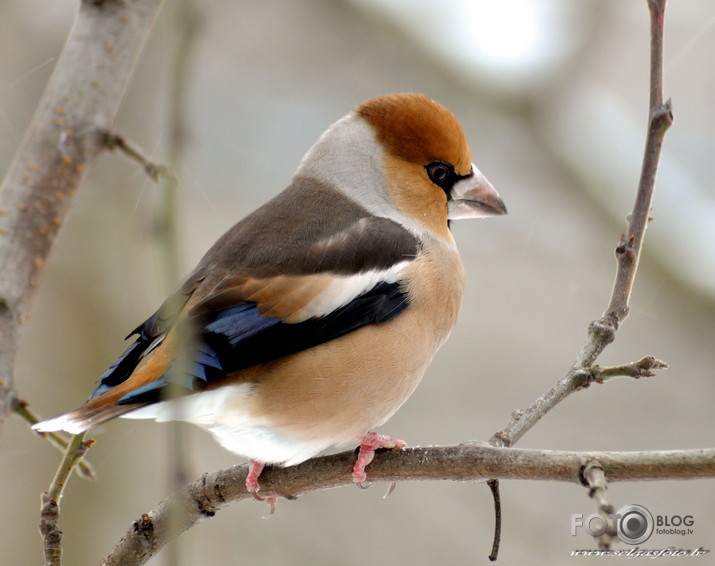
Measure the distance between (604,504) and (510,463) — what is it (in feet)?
1.43

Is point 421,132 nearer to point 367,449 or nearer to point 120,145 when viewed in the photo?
point 120,145

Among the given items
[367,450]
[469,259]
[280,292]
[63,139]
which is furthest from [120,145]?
[469,259]

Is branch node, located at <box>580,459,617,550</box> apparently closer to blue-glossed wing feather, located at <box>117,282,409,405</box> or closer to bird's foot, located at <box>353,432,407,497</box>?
bird's foot, located at <box>353,432,407,497</box>

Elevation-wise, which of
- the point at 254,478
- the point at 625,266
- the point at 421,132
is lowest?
the point at 254,478

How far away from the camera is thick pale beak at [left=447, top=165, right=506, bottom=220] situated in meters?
3.81

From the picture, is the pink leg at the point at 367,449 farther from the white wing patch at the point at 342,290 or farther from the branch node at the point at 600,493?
the branch node at the point at 600,493

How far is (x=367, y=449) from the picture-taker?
2.82m

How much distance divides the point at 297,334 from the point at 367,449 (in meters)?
0.44

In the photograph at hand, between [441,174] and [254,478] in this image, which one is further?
[441,174]

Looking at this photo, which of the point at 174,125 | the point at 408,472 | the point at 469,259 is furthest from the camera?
the point at 469,259

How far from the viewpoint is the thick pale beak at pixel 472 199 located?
3.81 m

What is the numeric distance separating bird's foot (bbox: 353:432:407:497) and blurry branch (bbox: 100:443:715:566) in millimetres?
28

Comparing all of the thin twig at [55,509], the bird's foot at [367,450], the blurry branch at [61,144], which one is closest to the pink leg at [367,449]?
the bird's foot at [367,450]

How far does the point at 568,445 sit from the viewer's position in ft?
19.6
